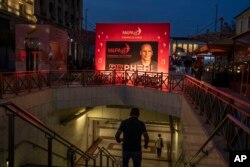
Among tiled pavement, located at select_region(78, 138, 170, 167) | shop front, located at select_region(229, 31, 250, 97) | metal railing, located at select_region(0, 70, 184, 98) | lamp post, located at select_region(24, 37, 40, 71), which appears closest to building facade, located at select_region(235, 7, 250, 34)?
tiled pavement, located at select_region(78, 138, 170, 167)

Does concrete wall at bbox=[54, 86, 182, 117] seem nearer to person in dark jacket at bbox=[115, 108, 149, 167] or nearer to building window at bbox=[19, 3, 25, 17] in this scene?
person in dark jacket at bbox=[115, 108, 149, 167]

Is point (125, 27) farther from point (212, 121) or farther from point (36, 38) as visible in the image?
point (212, 121)

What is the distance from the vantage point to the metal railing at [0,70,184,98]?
13578 mm

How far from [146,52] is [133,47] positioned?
2.84ft

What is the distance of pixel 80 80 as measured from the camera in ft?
63.8

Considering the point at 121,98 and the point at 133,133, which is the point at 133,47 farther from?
the point at 133,133

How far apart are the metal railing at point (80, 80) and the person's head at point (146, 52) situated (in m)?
1.36

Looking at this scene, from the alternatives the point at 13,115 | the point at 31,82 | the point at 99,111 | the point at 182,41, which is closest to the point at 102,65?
the point at 99,111

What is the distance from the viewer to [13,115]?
533cm

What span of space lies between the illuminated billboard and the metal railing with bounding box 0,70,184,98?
1150 mm

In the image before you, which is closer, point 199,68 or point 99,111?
point 199,68

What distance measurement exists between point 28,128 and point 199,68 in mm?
10587

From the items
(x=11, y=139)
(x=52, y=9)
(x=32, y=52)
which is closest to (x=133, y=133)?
(x=11, y=139)

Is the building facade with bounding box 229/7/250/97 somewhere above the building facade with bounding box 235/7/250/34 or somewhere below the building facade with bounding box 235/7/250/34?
below
